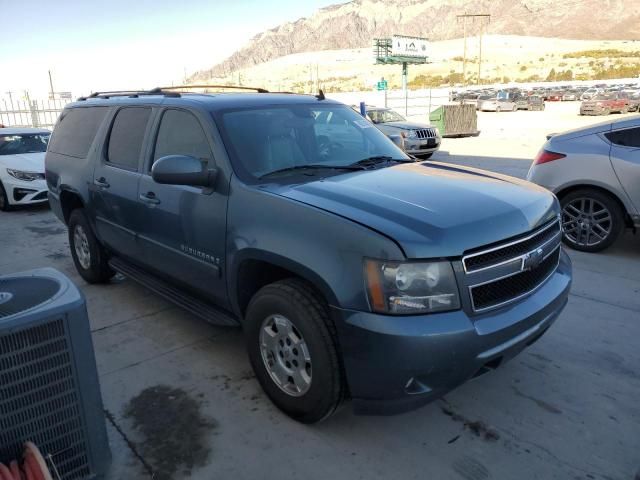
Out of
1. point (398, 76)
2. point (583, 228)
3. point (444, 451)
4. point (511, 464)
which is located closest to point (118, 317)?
point (444, 451)

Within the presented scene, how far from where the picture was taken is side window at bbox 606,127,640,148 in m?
5.64

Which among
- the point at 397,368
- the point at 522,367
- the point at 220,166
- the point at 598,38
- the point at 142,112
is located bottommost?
the point at 522,367

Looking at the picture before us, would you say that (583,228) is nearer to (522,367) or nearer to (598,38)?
(522,367)

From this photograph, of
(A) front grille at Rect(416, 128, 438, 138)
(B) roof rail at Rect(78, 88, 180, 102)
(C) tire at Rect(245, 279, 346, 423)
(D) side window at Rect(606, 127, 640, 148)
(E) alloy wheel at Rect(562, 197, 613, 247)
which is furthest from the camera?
(A) front grille at Rect(416, 128, 438, 138)

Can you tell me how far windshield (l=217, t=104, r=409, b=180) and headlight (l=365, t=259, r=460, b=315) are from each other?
120 centimetres

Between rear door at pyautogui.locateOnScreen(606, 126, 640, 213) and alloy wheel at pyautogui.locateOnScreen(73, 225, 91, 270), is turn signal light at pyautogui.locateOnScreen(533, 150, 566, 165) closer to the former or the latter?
rear door at pyautogui.locateOnScreen(606, 126, 640, 213)

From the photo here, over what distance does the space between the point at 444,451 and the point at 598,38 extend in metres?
187

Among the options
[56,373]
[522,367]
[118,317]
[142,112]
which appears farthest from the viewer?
[118,317]

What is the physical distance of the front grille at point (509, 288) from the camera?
2.59m

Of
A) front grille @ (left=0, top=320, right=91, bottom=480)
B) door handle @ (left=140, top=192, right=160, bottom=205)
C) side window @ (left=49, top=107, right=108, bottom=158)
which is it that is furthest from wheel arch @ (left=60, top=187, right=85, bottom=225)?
front grille @ (left=0, top=320, right=91, bottom=480)

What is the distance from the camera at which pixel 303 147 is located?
3.67 metres

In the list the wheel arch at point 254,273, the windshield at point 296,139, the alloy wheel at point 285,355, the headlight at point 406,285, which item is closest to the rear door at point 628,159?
the windshield at point 296,139

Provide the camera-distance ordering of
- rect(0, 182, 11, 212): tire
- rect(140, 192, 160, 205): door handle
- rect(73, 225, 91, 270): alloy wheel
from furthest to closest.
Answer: rect(0, 182, 11, 212): tire
rect(73, 225, 91, 270): alloy wheel
rect(140, 192, 160, 205): door handle

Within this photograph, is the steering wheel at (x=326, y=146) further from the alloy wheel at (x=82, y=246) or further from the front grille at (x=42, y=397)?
the alloy wheel at (x=82, y=246)
